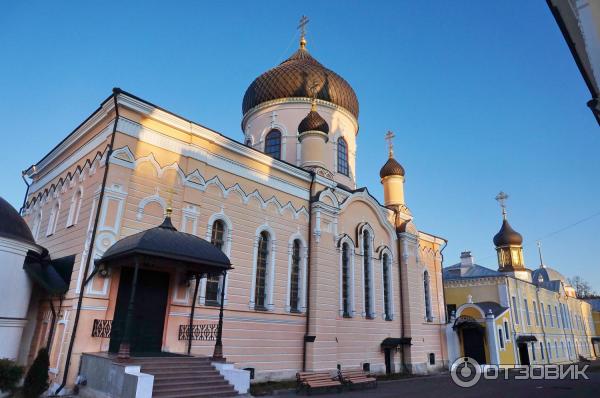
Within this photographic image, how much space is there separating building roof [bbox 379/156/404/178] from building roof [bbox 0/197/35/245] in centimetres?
1516

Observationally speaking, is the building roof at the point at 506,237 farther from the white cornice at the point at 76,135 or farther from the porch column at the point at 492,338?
the white cornice at the point at 76,135

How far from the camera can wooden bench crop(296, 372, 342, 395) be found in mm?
10617

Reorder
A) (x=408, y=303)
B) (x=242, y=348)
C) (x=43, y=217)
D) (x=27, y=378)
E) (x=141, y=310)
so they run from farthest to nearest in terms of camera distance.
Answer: (x=408, y=303) → (x=43, y=217) → (x=242, y=348) → (x=141, y=310) → (x=27, y=378)

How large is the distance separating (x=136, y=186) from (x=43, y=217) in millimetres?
4824

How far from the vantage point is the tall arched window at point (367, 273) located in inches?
628

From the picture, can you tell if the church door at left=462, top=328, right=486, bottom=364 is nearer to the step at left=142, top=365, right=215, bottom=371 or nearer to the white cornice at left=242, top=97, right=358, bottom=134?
the white cornice at left=242, top=97, right=358, bottom=134

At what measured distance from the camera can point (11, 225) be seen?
382 inches

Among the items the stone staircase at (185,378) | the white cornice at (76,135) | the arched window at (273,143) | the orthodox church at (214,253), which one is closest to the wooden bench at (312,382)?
the orthodox church at (214,253)

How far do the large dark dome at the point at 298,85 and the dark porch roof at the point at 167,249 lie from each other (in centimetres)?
1052

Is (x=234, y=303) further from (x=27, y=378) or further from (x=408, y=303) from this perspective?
(x=408, y=303)

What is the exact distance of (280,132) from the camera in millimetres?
18141

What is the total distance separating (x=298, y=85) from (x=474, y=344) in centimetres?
1633

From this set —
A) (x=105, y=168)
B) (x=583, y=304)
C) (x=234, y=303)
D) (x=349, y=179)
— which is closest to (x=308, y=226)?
(x=234, y=303)

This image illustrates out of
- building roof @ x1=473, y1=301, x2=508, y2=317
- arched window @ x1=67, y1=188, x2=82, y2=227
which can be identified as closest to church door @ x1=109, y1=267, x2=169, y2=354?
arched window @ x1=67, y1=188, x2=82, y2=227
